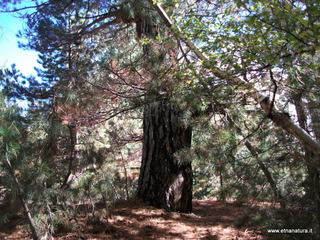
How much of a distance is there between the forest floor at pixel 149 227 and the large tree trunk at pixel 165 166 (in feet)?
0.64

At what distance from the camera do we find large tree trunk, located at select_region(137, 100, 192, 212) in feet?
14.6

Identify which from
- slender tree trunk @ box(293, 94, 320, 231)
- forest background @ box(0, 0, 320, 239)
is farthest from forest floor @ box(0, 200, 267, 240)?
slender tree trunk @ box(293, 94, 320, 231)

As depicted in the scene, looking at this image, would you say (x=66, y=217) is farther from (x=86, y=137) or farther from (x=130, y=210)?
(x=86, y=137)

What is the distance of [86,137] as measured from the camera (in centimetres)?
574

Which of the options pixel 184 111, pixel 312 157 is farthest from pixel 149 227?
pixel 312 157

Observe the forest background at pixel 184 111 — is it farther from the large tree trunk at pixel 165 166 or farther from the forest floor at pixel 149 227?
the forest floor at pixel 149 227

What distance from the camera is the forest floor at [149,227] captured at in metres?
3.44

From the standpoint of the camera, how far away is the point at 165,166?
4496 millimetres

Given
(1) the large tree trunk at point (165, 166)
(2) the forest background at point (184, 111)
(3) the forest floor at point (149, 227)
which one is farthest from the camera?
(1) the large tree trunk at point (165, 166)

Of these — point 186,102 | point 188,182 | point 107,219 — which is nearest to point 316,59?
point 186,102

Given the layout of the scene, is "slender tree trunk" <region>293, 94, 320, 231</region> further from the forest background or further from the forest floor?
the forest floor

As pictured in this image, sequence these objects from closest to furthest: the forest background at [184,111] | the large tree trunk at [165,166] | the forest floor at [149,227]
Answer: the forest background at [184,111], the forest floor at [149,227], the large tree trunk at [165,166]

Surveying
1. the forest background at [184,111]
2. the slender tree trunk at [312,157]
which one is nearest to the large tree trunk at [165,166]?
the forest background at [184,111]

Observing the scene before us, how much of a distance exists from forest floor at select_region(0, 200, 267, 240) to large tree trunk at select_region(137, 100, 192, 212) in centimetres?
19
